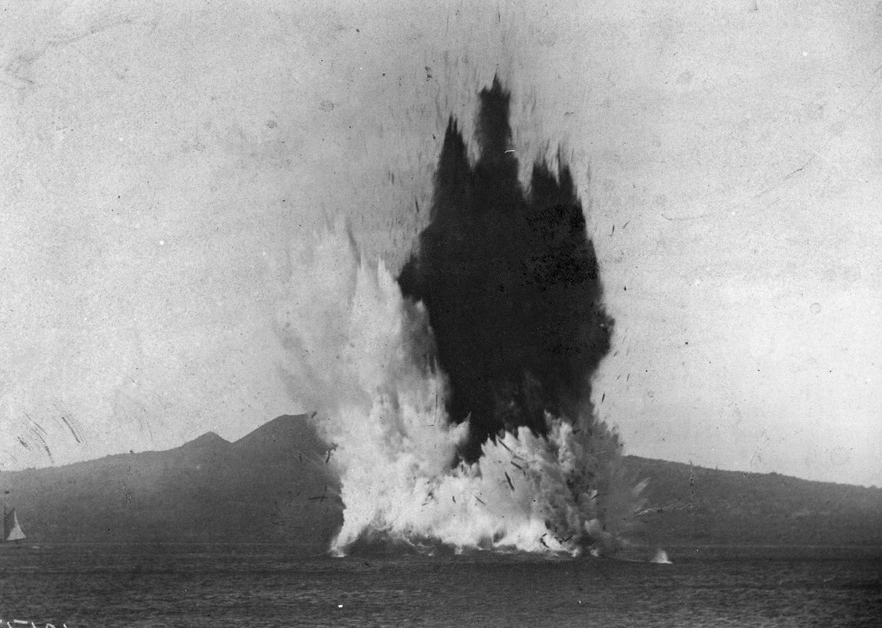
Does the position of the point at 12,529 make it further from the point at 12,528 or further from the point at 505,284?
the point at 505,284

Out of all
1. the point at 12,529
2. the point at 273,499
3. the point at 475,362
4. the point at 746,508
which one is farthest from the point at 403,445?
the point at 12,529

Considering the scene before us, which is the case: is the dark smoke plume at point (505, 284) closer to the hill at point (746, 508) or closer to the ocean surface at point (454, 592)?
the hill at point (746, 508)

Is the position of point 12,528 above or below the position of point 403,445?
below

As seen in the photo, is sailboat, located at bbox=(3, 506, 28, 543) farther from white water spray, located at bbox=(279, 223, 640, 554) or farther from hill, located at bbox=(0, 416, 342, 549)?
white water spray, located at bbox=(279, 223, 640, 554)

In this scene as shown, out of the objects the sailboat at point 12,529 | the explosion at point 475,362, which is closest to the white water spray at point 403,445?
the explosion at point 475,362

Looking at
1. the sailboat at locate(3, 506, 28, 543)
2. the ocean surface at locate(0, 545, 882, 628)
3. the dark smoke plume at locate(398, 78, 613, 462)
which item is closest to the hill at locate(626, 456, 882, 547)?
the ocean surface at locate(0, 545, 882, 628)

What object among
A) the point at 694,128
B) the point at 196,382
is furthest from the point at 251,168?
the point at 694,128
